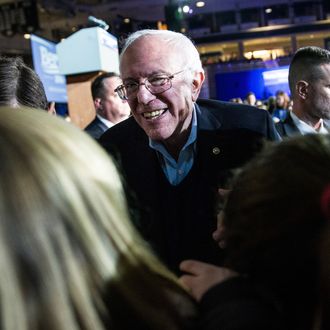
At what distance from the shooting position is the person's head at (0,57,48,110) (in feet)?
5.29

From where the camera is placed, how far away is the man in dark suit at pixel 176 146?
62.7 inches

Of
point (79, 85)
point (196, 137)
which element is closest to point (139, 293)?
point (196, 137)

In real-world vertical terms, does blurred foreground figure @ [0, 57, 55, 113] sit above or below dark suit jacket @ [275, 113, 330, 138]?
above

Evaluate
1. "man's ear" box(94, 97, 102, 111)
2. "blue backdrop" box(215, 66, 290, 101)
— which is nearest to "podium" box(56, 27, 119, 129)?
"man's ear" box(94, 97, 102, 111)

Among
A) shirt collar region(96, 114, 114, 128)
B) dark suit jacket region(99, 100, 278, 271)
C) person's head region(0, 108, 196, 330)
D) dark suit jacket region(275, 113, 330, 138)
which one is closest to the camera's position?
person's head region(0, 108, 196, 330)

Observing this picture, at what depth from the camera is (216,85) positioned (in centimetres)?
1788

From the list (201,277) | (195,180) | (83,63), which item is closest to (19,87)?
(195,180)

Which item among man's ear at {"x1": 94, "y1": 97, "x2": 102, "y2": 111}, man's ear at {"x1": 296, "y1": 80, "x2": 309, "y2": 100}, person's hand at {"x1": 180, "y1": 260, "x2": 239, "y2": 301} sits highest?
man's ear at {"x1": 94, "y1": 97, "x2": 102, "y2": 111}

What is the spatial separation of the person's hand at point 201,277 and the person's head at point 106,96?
9.69ft

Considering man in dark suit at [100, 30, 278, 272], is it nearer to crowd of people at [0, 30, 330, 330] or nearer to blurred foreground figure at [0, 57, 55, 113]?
blurred foreground figure at [0, 57, 55, 113]

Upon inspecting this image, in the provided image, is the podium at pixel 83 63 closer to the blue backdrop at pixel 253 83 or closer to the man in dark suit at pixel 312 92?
the man in dark suit at pixel 312 92

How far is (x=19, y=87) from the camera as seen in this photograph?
164 centimetres

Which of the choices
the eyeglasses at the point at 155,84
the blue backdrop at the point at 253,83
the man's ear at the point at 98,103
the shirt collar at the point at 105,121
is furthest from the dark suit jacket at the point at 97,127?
the blue backdrop at the point at 253,83

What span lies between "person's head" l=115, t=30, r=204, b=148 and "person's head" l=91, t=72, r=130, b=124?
80.6 inches
